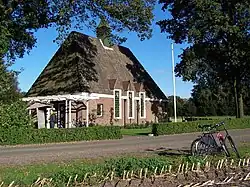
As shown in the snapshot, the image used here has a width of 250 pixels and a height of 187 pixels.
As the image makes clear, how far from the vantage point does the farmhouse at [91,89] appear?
1582 inches

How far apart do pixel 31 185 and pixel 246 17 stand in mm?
36630

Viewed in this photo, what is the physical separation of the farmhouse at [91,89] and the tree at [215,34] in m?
7.60

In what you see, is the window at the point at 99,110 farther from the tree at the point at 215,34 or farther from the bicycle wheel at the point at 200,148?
the bicycle wheel at the point at 200,148

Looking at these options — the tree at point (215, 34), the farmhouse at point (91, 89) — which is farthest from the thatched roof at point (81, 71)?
the tree at point (215, 34)

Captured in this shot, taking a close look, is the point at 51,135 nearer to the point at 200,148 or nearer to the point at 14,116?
the point at 14,116

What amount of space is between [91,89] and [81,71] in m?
2.44

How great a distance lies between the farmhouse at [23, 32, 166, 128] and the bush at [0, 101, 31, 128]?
9.14 metres

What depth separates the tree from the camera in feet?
132

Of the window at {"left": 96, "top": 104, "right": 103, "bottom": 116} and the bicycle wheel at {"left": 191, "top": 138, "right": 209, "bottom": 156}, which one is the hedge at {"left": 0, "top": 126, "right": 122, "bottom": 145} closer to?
the bicycle wheel at {"left": 191, "top": 138, "right": 209, "bottom": 156}

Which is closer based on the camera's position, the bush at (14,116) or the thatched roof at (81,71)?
the bush at (14,116)

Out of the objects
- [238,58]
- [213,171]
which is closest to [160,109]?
[238,58]

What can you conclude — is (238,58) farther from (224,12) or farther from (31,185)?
(31,185)

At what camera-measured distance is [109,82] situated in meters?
46.3

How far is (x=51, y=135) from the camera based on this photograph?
83.4 ft
